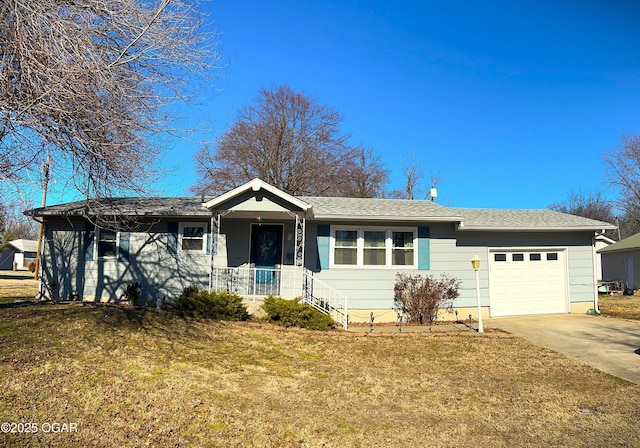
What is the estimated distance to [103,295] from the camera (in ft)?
39.6

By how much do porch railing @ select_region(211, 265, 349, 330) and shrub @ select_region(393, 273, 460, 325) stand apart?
1.69 metres

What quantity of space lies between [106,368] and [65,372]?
0.50 meters

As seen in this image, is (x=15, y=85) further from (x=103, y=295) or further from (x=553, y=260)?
(x=553, y=260)

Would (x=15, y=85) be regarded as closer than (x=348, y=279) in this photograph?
Yes

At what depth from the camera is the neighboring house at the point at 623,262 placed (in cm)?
2393

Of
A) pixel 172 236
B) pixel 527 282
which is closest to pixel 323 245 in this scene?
pixel 172 236

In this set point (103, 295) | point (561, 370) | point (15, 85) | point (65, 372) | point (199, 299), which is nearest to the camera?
point (65, 372)

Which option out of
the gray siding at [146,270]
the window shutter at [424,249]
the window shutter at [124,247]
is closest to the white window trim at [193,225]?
the gray siding at [146,270]

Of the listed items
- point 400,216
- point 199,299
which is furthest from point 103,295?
point 400,216

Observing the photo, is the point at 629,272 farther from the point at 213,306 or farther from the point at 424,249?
the point at 213,306

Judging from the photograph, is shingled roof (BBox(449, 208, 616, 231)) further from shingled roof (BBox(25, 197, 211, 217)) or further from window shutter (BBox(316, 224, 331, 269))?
shingled roof (BBox(25, 197, 211, 217))

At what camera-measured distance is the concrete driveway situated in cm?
720

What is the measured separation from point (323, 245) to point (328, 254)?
290 mm

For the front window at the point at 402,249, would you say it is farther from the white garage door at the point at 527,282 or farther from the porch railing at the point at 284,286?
the white garage door at the point at 527,282
